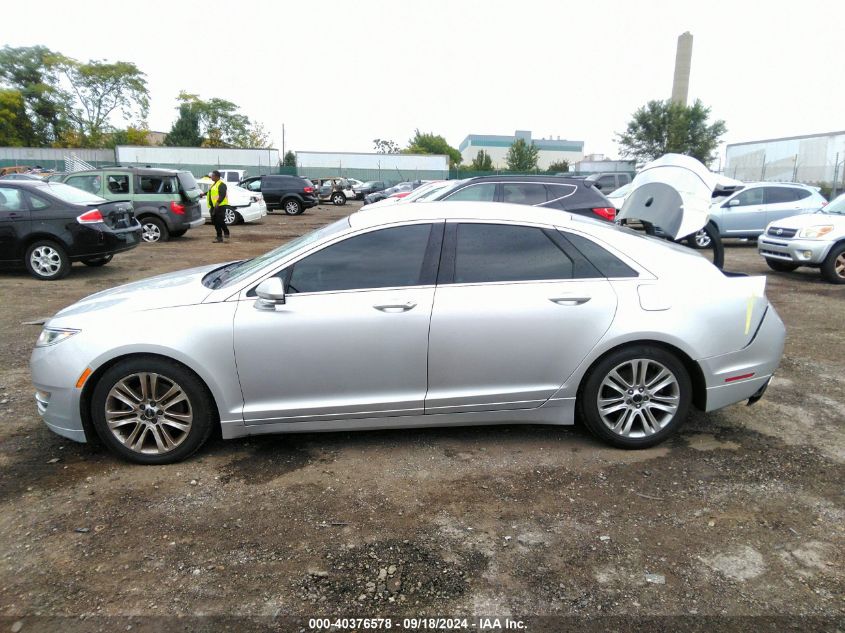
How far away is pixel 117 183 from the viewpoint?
1441 cm

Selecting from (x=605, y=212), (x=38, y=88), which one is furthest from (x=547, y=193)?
(x=38, y=88)

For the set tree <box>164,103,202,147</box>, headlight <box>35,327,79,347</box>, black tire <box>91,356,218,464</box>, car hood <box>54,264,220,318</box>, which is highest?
tree <box>164,103,202,147</box>

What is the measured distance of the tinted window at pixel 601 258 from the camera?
395 cm

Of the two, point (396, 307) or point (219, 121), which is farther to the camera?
point (219, 121)

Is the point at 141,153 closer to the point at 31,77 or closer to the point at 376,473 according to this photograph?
the point at 31,77

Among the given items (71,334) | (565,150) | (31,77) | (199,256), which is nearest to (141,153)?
(31,77)

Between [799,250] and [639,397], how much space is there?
26.9 feet

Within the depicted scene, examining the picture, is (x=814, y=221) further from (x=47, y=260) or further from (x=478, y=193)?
(x=47, y=260)

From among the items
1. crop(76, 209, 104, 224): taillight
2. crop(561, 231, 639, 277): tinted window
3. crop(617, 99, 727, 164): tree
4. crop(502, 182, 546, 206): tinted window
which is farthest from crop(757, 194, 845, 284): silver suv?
crop(617, 99, 727, 164): tree

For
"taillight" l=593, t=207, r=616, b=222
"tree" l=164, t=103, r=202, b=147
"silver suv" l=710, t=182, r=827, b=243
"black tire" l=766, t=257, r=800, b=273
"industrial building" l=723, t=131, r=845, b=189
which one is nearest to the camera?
"taillight" l=593, t=207, r=616, b=222

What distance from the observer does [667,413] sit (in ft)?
13.0

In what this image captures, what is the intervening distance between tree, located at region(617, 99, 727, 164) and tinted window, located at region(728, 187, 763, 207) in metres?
37.8

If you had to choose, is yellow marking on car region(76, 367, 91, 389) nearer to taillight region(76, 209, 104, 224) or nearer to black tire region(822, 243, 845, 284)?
taillight region(76, 209, 104, 224)

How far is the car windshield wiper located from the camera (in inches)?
161
